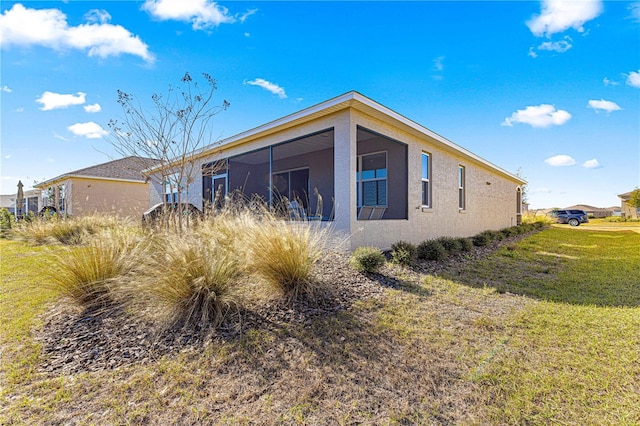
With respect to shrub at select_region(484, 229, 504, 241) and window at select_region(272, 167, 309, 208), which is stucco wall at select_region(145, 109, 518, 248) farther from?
window at select_region(272, 167, 309, 208)

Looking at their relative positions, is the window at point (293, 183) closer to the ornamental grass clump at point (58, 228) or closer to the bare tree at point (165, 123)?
the ornamental grass clump at point (58, 228)

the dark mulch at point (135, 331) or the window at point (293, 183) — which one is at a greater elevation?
the window at point (293, 183)

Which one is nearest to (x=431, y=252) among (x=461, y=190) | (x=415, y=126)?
(x=415, y=126)

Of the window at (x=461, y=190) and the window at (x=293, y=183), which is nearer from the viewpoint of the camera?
the window at (x=461, y=190)

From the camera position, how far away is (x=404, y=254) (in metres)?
6.02

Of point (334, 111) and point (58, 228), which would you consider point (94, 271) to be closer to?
point (334, 111)

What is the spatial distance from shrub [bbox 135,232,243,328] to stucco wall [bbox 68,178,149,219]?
52.5ft

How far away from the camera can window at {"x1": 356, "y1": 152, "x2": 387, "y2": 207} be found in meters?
10.1

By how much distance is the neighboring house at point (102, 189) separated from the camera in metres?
16.9

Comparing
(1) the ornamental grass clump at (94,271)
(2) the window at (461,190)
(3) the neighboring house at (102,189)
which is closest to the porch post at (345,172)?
(1) the ornamental grass clump at (94,271)

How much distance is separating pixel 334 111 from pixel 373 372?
554 cm

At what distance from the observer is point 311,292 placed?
3.75m

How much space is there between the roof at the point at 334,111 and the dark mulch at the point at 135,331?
3.63 m

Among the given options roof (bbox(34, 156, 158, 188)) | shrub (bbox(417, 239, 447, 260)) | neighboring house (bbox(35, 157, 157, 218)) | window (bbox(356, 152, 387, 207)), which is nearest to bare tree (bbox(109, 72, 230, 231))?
shrub (bbox(417, 239, 447, 260))
